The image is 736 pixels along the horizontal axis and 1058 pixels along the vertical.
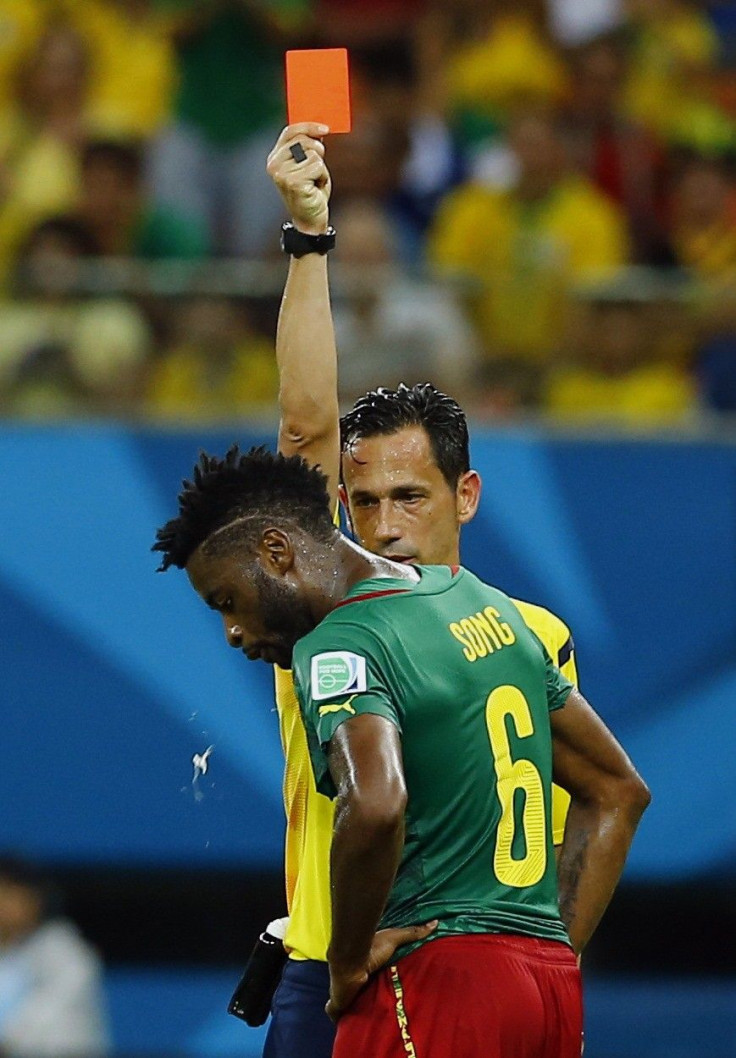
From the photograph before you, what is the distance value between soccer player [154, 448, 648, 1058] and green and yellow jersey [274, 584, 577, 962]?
24 cm

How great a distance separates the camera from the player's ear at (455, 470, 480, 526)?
14.1 feet

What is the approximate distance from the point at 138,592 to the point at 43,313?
46.7 inches

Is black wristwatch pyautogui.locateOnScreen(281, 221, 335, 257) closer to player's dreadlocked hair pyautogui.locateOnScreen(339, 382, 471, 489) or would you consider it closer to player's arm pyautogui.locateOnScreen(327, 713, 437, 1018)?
player's dreadlocked hair pyautogui.locateOnScreen(339, 382, 471, 489)

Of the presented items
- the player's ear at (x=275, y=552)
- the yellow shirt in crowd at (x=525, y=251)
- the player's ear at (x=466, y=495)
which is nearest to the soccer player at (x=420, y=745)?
the player's ear at (x=275, y=552)

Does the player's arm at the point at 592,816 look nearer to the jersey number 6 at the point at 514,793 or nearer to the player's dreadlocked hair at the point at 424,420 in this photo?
the jersey number 6 at the point at 514,793

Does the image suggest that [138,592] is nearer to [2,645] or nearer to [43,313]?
[2,645]

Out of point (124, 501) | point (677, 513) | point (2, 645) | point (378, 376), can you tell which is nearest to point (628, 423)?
point (677, 513)

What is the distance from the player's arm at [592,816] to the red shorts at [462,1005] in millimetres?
358

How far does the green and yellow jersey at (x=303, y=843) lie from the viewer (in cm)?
376

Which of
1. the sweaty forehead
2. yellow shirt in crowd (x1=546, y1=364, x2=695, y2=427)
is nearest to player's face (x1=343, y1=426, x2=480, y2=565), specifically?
the sweaty forehead

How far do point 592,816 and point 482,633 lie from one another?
54 centimetres

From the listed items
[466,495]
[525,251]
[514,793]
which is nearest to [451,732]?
[514,793]

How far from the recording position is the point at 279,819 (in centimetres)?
811

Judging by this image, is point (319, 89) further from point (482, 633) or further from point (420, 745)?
point (420, 745)
